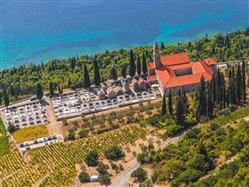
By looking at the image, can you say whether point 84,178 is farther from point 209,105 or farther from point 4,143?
point 209,105

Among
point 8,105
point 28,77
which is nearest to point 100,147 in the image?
point 8,105

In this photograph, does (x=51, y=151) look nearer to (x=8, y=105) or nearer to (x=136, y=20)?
(x=8, y=105)

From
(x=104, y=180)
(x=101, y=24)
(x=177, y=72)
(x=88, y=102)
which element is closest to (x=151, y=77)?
(x=177, y=72)

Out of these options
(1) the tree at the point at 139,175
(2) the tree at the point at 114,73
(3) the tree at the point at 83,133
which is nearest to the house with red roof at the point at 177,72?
(2) the tree at the point at 114,73

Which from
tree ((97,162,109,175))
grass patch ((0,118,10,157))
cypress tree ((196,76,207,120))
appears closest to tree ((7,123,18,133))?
grass patch ((0,118,10,157))

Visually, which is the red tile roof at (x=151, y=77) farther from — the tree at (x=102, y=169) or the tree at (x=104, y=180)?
the tree at (x=104, y=180)

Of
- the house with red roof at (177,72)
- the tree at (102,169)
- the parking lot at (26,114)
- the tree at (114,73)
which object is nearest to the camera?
the tree at (102,169)
